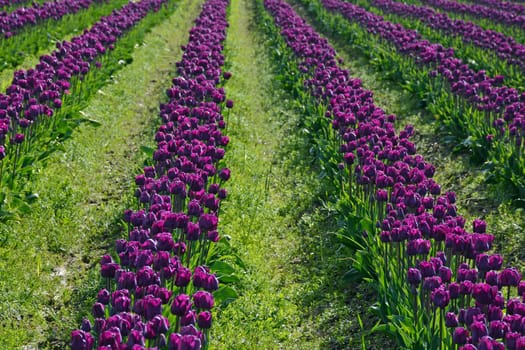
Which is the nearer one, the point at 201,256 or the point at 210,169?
the point at 201,256

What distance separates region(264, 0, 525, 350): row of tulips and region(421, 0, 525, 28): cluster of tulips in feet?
55.0

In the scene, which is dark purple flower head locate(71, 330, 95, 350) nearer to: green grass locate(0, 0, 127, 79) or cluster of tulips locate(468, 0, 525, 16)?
green grass locate(0, 0, 127, 79)

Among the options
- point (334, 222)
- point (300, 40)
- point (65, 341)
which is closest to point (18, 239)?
point (65, 341)

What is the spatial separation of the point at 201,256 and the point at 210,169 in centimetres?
134

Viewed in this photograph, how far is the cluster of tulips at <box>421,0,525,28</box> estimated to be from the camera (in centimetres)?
2366

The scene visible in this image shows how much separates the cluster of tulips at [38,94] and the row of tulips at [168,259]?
181 centimetres

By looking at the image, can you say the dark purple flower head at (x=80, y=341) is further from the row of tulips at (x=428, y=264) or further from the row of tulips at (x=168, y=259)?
the row of tulips at (x=428, y=264)

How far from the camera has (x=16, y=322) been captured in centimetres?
606

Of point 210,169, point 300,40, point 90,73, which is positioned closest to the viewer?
point 210,169

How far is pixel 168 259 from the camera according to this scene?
495cm

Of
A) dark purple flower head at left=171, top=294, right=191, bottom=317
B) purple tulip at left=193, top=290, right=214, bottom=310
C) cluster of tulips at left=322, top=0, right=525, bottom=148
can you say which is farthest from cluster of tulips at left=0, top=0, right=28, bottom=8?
dark purple flower head at left=171, top=294, right=191, bottom=317

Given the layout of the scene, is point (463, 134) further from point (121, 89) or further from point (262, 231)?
point (121, 89)

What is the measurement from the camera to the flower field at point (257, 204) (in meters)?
4.94

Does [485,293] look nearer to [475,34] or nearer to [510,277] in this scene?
[510,277]
